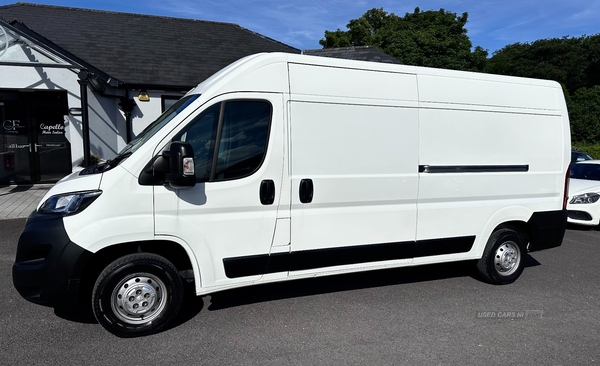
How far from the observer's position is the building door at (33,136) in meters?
12.4

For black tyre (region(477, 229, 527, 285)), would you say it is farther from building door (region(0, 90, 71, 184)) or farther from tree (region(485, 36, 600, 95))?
tree (region(485, 36, 600, 95))

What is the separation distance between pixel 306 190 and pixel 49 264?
2.25 metres

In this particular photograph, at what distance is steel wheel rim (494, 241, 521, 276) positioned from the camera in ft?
17.1

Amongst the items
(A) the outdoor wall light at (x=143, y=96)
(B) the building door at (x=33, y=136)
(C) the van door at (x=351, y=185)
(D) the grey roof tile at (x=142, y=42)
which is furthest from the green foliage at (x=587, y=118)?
(C) the van door at (x=351, y=185)

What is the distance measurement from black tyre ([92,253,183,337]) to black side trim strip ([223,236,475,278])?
20.7 inches

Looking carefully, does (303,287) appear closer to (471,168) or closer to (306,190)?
(306,190)

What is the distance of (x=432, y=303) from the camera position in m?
4.66

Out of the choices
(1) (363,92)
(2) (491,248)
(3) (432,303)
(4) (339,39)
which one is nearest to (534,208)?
(2) (491,248)

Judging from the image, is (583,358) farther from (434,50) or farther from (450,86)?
(434,50)

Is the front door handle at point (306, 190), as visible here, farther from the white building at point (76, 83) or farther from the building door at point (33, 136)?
the building door at point (33, 136)

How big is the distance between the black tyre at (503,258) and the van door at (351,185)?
114cm

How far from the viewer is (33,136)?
41.1 ft

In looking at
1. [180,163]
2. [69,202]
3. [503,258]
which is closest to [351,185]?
[180,163]

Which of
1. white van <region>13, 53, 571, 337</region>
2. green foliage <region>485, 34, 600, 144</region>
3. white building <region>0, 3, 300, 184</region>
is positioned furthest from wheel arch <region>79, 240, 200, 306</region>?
green foliage <region>485, 34, 600, 144</region>
